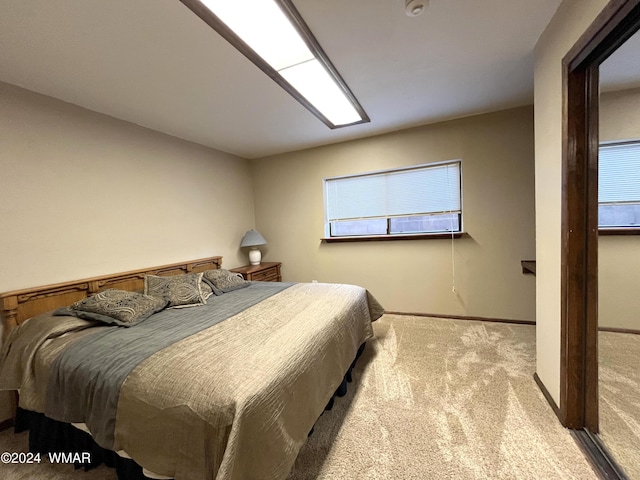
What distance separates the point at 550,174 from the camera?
158 cm

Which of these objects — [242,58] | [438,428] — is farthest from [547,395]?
[242,58]

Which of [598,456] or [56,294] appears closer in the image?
[598,456]

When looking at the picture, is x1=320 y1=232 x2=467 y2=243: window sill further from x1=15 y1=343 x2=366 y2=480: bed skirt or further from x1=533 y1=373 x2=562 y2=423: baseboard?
x1=15 y1=343 x2=366 y2=480: bed skirt

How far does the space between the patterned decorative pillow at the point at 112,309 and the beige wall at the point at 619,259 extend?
2947mm

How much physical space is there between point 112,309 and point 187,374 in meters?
1.15

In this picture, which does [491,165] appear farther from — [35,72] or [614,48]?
[35,72]

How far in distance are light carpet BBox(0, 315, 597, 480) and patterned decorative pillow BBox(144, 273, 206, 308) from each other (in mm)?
1128

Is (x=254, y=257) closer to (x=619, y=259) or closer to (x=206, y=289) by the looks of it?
(x=206, y=289)

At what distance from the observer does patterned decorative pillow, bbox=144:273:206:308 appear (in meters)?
2.25

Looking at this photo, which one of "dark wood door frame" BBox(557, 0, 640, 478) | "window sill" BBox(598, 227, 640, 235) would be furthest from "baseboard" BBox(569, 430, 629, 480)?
"window sill" BBox(598, 227, 640, 235)

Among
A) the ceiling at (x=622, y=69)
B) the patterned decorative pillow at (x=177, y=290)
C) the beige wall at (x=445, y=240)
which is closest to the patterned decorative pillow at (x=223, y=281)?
the patterned decorative pillow at (x=177, y=290)

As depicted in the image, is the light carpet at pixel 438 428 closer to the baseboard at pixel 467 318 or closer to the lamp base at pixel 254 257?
the baseboard at pixel 467 318

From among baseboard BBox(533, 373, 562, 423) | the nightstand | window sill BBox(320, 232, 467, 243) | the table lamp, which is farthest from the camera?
the table lamp

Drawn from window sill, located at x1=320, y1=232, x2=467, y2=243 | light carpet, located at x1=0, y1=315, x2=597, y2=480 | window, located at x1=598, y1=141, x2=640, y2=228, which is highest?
window, located at x1=598, y1=141, x2=640, y2=228
